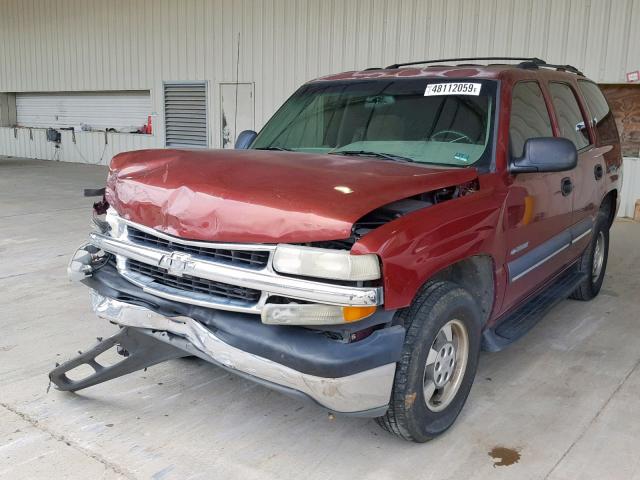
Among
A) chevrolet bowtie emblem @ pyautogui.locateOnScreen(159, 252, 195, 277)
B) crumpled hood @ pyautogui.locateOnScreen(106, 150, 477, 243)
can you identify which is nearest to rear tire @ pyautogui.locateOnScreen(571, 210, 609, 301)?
crumpled hood @ pyautogui.locateOnScreen(106, 150, 477, 243)

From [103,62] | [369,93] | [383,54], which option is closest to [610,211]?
[369,93]

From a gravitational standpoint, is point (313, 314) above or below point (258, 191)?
below

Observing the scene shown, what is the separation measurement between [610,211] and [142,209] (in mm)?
4200

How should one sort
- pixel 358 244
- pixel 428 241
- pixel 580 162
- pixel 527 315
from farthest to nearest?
pixel 580 162 < pixel 527 315 < pixel 428 241 < pixel 358 244

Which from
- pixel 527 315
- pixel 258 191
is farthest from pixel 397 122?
pixel 527 315

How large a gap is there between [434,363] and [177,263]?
1264 mm

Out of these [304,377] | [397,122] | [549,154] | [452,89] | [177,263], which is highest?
[452,89]

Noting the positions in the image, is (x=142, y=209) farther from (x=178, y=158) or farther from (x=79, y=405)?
(x=79, y=405)

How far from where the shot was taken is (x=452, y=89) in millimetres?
3559

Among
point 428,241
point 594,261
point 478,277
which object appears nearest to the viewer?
point 428,241

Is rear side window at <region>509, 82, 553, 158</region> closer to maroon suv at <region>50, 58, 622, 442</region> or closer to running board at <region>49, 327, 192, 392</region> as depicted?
maroon suv at <region>50, 58, 622, 442</region>

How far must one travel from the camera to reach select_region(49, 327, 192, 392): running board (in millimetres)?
2916

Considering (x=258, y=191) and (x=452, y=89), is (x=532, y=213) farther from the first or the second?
(x=258, y=191)

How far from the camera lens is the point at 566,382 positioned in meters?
3.62
